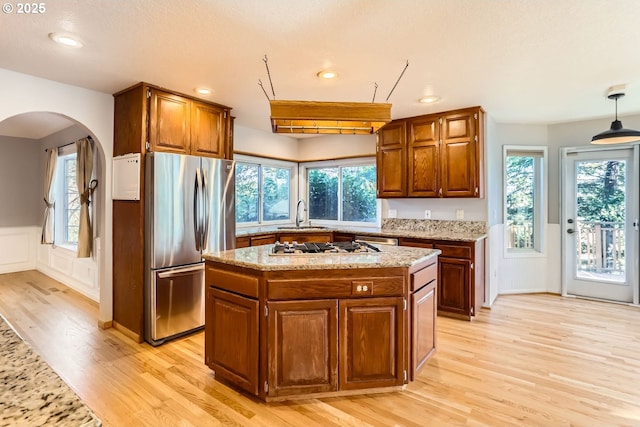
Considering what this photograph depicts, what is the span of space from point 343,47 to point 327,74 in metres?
0.51

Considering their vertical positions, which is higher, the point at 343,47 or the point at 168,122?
the point at 343,47

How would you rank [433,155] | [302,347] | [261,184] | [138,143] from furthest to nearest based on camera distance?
[261,184]
[433,155]
[138,143]
[302,347]

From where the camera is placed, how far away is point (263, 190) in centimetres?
532

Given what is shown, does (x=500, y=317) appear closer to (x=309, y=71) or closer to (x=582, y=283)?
(x=582, y=283)

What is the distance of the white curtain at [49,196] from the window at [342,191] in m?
4.19

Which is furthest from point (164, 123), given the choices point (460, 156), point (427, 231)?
point (427, 231)

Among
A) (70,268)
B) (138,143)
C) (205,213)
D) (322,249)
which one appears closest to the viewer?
A: (322,249)

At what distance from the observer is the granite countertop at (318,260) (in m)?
2.08

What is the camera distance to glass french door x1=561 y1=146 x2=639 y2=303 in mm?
4211

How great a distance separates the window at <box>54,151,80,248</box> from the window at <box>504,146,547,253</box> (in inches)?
265

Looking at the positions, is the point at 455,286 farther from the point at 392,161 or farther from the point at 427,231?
the point at 392,161

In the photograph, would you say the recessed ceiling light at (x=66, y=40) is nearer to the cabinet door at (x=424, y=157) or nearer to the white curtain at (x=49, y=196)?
the cabinet door at (x=424, y=157)

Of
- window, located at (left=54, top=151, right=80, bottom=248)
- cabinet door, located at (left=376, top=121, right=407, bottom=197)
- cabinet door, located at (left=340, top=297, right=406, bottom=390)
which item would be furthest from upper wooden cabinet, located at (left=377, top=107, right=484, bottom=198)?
window, located at (left=54, top=151, right=80, bottom=248)

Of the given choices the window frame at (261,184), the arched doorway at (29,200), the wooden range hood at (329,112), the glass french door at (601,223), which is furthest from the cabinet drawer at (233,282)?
the glass french door at (601,223)
